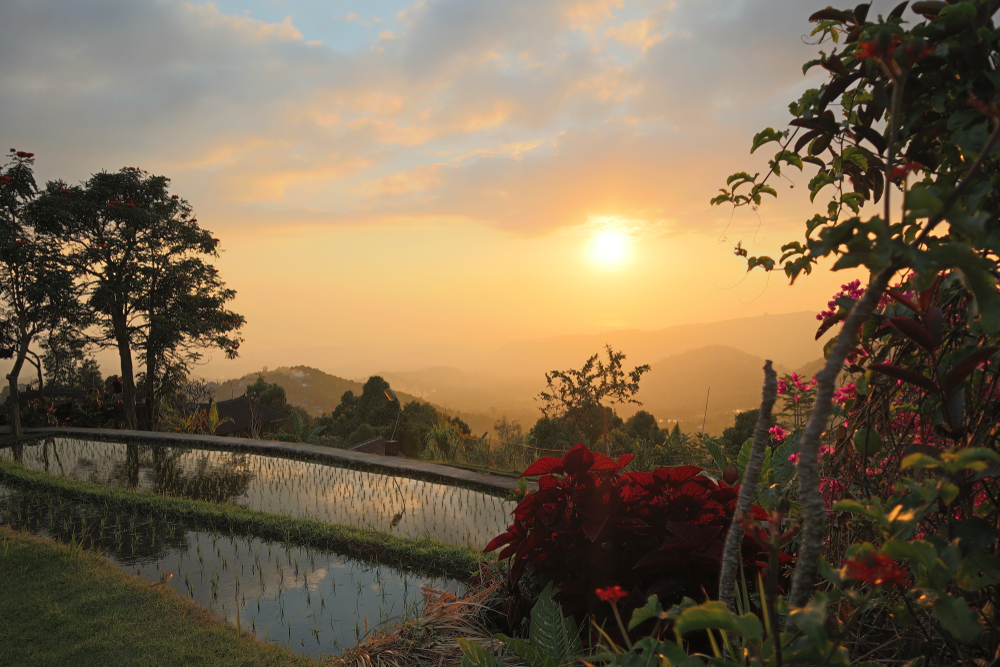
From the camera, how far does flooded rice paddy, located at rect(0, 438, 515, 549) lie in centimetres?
504

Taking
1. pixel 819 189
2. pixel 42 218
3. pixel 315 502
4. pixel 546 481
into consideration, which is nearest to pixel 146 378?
pixel 42 218

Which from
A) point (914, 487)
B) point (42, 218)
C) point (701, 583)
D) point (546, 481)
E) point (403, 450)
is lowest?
point (403, 450)

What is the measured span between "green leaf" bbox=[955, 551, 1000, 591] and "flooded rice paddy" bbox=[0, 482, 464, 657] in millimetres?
2215

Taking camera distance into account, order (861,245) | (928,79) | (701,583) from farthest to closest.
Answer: (701,583), (928,79), (861,245)

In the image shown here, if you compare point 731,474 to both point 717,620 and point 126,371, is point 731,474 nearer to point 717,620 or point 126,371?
point 717,620

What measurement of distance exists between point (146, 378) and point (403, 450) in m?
8.09

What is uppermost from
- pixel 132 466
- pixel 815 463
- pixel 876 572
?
pixel 815 463

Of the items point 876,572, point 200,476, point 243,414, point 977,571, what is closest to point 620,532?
point 977,571

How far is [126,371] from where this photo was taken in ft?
43.3

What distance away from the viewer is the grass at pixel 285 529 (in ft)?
12.8

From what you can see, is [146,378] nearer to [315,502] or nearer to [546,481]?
[315,502]

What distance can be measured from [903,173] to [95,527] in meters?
6.26

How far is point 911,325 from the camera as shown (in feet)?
3.75

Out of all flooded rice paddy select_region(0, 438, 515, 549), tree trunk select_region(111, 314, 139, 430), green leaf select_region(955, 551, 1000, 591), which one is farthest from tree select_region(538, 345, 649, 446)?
tree trunk select_region(111, 314, 139, 430)
